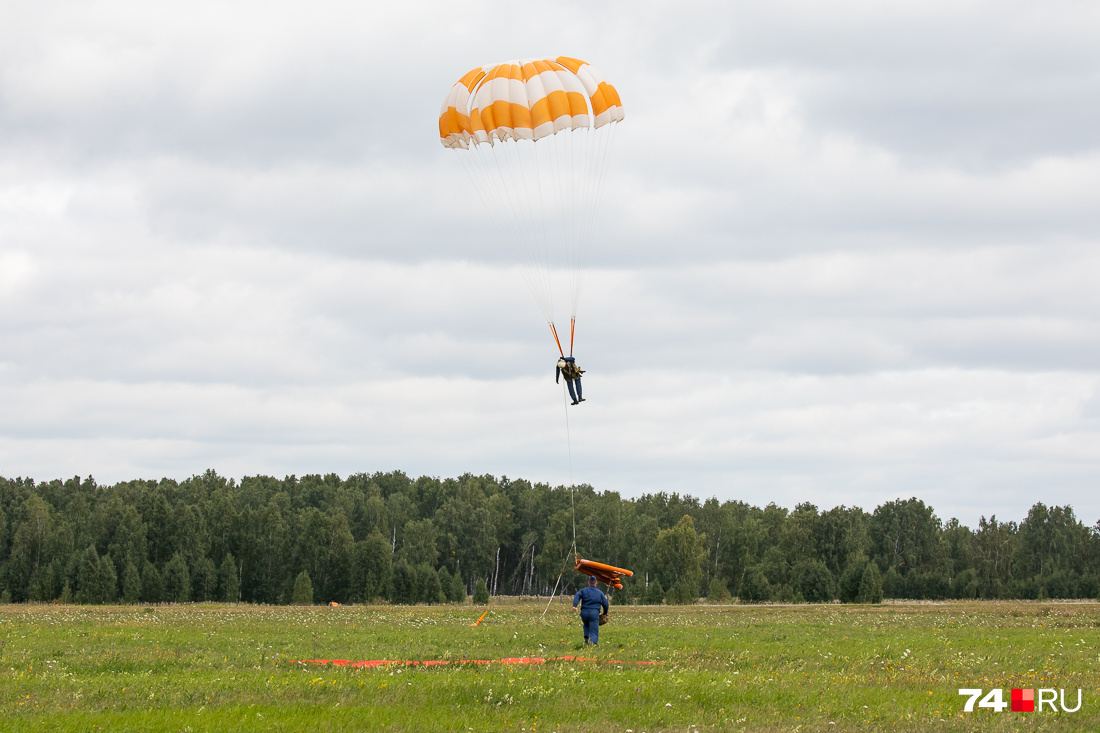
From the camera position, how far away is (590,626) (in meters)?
22.2

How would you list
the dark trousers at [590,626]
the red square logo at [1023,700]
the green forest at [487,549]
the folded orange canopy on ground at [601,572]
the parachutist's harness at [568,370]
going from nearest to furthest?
1. the red square logo at [1023,700]
2. the dark trousers at [590,626]
3. the folded orange canopy on ground at [601,572]
4. the parachutist's harness at [568,370]
5. the green forest at [487,549]

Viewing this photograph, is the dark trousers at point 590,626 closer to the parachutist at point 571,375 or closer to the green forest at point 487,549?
the parachutist at point 571,375

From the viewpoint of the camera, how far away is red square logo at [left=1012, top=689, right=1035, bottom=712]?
14.8 m

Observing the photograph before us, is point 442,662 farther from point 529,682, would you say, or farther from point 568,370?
point 568,370

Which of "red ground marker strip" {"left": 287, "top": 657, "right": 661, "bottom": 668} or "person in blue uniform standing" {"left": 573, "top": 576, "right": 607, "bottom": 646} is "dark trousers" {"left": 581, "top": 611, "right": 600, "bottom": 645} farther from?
"red ground marker strip" {"left": 287, "top": 657, "right": 661, "bottom": 668}

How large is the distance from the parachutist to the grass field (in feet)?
22.7

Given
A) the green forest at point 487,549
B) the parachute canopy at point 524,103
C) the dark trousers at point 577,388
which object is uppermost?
the parachute canopy at point 524,103

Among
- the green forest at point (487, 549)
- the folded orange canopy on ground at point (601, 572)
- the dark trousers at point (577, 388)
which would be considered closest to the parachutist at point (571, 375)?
the dark trousers at point (577, 388)

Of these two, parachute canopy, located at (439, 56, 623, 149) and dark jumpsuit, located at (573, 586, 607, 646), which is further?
parachute canopy, located at (439, 56, 623, 149)

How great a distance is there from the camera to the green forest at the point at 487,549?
90812 millimetres

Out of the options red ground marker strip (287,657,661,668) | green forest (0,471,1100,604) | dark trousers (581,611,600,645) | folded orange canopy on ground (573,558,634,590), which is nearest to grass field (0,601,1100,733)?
red ground marker strip (287,657,661,668)

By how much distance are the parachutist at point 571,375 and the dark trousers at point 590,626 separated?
740 cm

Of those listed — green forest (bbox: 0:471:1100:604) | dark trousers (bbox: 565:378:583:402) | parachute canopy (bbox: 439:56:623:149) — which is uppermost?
parachute canopy (bbox: 439:56:623:149)

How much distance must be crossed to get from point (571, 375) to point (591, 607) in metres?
7.92
